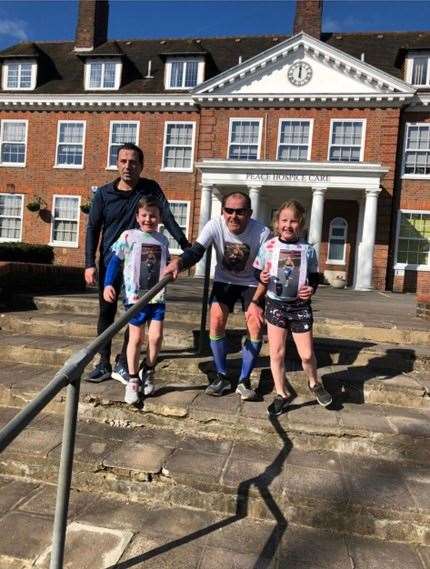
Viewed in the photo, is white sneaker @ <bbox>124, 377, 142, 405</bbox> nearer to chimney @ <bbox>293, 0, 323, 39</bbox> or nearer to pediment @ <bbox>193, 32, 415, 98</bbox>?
pediment @ <bbox>193, 32, 415, 98</bbox>

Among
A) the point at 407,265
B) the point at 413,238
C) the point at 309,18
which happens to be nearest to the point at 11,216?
the point at 309,18

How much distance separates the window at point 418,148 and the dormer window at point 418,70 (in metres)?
1.93

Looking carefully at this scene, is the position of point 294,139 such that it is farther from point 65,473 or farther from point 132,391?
point 65,473

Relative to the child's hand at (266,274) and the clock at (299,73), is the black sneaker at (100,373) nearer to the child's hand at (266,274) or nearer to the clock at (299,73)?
the child's hand at (266,274)

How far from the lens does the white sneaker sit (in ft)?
10.4

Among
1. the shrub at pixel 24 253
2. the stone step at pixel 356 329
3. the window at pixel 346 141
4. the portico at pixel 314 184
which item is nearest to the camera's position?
the stone step at pixel 356 329

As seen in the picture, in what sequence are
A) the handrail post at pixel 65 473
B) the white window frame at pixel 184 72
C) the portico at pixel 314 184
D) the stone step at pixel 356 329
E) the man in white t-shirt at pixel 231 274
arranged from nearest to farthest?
the handrail post at pixel 65 473 < the man in white t-shirt at pixel 231 274 < the stone step at pixel 356 329 < the portico at pixel 314 184 < the white window frame at pixel 184 72

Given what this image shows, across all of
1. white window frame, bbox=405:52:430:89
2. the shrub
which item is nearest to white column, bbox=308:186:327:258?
white window frame, bbox=405:52:430:89

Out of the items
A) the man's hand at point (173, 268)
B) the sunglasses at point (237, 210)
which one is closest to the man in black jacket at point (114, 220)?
the man's hand at point (173, 268)

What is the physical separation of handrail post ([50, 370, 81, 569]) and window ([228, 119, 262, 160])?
17014 millimetres

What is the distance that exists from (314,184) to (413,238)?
4.48 meters

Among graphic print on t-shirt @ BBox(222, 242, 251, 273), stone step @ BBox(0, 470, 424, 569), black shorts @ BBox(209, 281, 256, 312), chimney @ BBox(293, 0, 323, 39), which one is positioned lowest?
stone step @ BBox(0, 470, 424, 569)

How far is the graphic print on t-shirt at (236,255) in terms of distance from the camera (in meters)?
3.46

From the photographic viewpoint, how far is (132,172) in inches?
138
